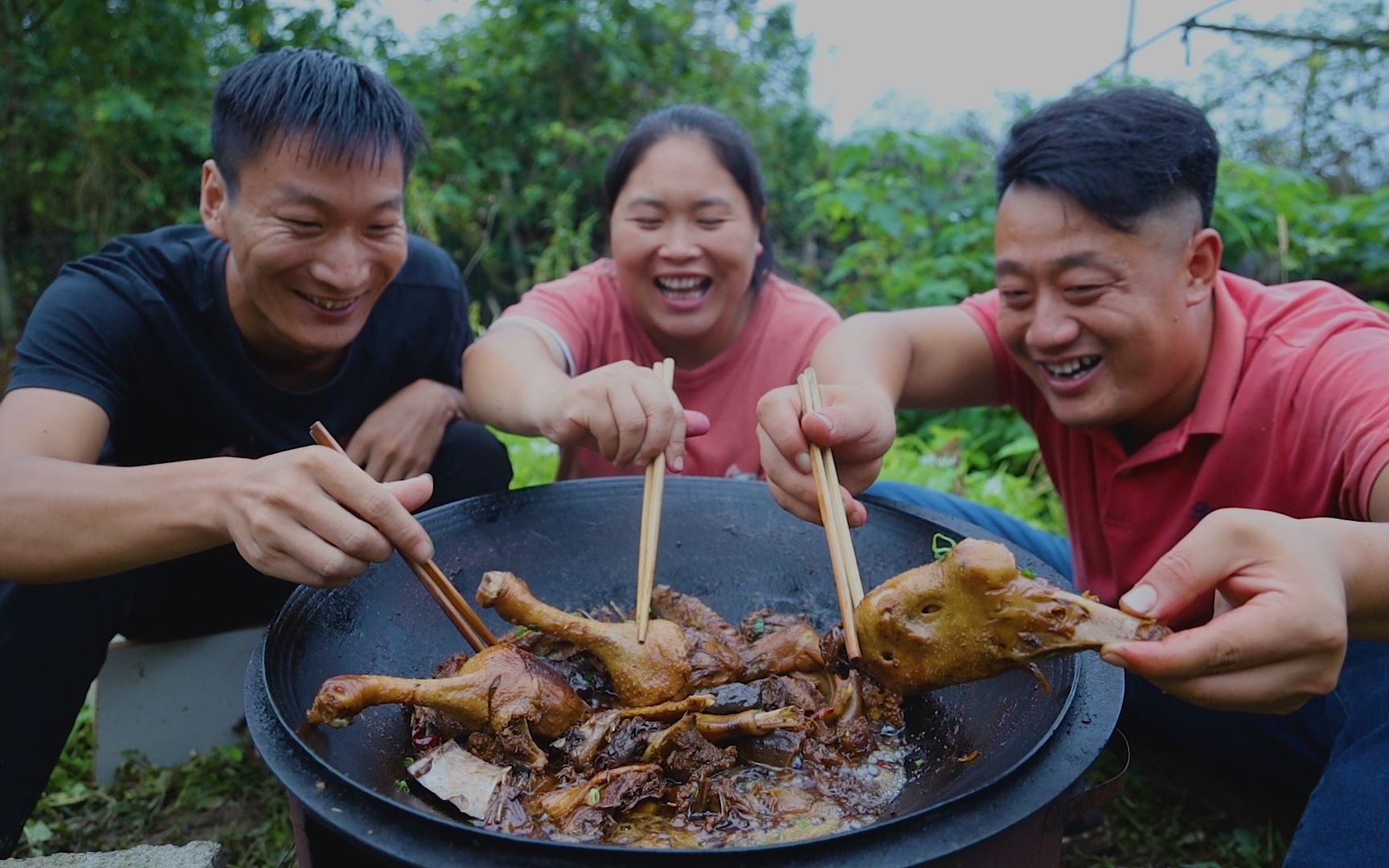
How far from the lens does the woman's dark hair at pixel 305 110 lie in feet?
9.65

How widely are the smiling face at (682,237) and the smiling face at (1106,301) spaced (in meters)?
1.31

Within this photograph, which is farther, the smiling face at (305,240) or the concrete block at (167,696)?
the concrete block at (167,696)

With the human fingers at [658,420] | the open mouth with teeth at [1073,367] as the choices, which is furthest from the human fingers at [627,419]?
the open mouth with teeth at [1073,367]

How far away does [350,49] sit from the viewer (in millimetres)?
10594

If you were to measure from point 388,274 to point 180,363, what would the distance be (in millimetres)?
772

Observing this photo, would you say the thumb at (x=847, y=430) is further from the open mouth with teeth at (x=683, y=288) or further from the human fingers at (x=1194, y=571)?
the open mouth with teeth at (x=683, y=288)

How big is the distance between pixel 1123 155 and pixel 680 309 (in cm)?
187

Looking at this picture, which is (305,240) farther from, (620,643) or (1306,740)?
(1306,740)

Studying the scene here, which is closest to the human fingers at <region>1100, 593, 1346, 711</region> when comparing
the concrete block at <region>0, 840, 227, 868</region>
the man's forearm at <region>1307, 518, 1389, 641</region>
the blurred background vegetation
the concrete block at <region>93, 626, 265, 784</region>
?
the man's forearm at <region>1307, 518, 1389, 641</region>

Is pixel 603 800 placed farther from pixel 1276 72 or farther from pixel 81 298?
pixel 1276 72

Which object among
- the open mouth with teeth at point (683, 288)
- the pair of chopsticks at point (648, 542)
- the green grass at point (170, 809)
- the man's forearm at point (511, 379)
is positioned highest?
the open mouth with teeth at point (683, 288)

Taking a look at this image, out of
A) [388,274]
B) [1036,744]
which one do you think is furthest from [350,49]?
[1036,744]

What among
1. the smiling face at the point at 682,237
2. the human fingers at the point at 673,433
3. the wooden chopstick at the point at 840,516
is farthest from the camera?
the smiling face at the point at 682,237

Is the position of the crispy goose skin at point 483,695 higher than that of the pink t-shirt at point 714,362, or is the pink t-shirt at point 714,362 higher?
the pink t-shirt at point 714,362
